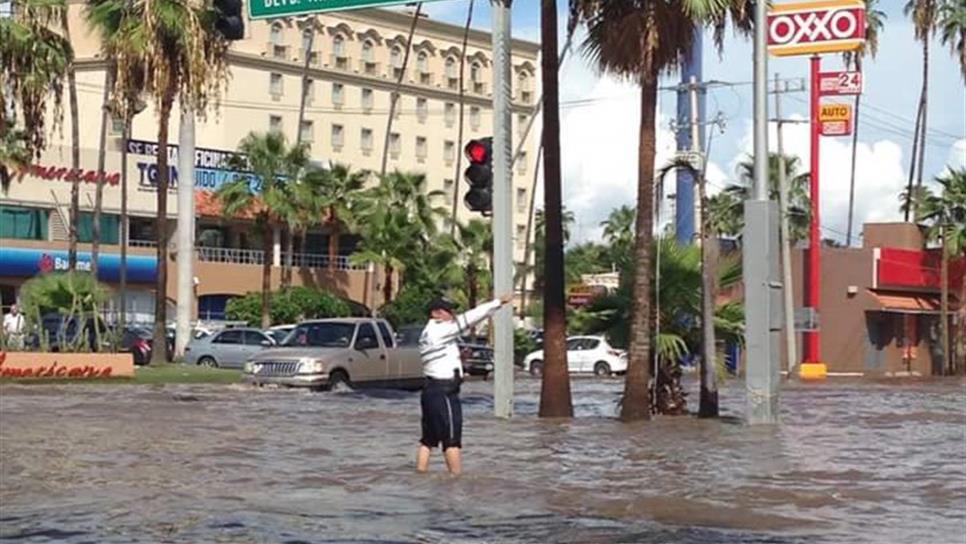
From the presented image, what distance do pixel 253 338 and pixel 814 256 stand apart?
22.3 metres

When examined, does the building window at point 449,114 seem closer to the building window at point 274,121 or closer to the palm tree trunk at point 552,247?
the building window at point 274,121

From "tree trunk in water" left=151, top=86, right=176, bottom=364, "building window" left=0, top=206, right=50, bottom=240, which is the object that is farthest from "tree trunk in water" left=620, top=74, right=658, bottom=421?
"building window" left=0, top=206, right=50, bottom=240

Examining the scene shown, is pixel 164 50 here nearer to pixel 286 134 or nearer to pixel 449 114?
pixel 286 134

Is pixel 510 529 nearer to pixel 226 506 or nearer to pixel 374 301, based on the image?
pixel 226 506

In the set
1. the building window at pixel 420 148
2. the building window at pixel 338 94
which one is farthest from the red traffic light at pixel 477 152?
the building window at pixel 420 148

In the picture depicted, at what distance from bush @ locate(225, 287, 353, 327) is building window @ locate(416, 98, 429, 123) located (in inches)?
1354

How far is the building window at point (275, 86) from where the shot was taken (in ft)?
306

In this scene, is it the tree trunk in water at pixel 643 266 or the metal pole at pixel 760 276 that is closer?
the metal pole at pixel 760 276

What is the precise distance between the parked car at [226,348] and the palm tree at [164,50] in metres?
6.76

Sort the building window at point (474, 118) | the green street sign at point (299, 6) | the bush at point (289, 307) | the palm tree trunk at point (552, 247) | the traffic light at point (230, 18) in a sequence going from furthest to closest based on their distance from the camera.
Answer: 1. the building window at point (474, 118)
2. the bush at point (289, 307)
3. the palm tree trunk at point (552, 247)
4. the green street sign at point (299, 6)
5. the traffic light at point (230, 18)

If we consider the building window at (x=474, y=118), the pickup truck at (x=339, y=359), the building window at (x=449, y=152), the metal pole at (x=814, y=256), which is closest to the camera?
the pickup truck at (x=339, y=359)

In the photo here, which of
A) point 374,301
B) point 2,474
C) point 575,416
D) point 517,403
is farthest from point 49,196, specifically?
point 2,474

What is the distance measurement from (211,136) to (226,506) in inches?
3022

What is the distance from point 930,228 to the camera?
220ft
